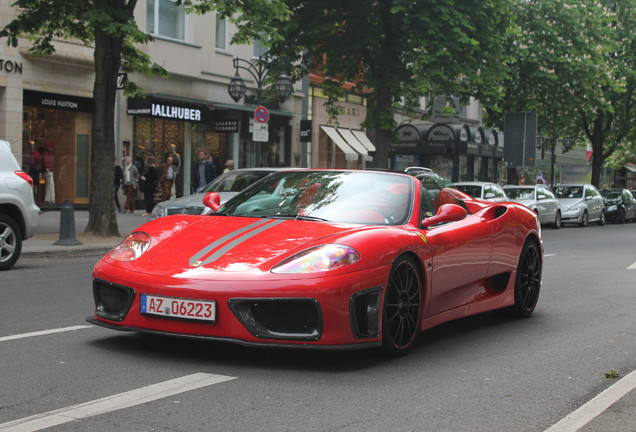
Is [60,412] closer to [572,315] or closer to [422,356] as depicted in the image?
[422,356]

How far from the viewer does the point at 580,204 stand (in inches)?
1246

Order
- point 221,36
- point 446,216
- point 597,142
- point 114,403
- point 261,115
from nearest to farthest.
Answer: point 114,403 < point 446,216 < point 261,115 < point 221,36 < point 597,142

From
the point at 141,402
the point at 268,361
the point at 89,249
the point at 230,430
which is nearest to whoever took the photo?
the point at 230,430

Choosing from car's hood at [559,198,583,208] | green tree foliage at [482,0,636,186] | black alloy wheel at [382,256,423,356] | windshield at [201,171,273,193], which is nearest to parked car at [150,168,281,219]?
windshield at [201,171,273,193]

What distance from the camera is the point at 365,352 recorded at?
5.82 meters

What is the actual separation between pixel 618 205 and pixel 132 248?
34497 millimetres

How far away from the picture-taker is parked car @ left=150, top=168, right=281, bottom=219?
15.8 metres

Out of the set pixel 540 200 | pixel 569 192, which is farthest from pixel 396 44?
pixel 569 192

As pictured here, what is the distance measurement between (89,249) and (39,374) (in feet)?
31.9

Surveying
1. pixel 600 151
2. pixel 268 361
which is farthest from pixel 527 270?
pixel 600 151

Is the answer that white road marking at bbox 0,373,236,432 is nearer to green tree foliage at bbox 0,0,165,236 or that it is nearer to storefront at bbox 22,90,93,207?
green tree foliage at bbox 0,0,165,236

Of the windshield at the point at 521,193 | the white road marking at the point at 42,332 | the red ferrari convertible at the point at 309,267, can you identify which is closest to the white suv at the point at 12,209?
the white road marking at the point at 42,332

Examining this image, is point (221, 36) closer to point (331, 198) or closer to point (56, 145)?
point (56, 145)

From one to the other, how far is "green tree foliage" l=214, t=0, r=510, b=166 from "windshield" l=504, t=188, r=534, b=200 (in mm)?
4011
